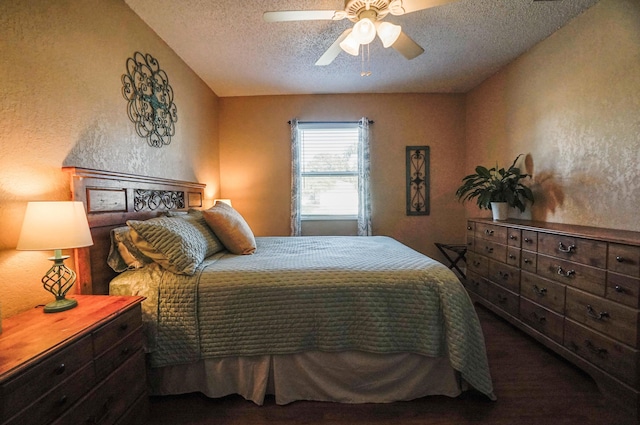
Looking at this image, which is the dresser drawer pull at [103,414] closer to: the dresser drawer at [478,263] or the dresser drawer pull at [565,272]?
the dresser drawer pull at [565,272]

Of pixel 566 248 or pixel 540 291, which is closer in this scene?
pixel 566 248

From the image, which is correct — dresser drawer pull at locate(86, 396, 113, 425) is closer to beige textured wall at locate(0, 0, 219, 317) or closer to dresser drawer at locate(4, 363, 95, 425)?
dresser drawer at locate(4, 363, 95, 425)

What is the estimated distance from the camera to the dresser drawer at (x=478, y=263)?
2.46m

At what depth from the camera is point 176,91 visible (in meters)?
2.50

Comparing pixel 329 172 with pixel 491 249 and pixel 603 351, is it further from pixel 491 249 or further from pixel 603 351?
pixel 603 351

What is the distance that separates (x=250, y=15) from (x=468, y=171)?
3146 millimetres

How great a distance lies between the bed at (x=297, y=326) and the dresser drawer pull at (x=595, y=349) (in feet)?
2.25

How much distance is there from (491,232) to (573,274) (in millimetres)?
788

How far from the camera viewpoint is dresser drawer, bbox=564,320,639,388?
4.33 feet

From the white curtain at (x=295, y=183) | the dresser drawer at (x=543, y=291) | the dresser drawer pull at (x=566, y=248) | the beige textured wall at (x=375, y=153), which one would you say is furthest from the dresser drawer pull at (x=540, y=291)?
the white curtain at (x=295, y=183)

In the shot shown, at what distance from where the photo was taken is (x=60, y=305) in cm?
114

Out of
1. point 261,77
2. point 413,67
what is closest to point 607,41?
point 413,67

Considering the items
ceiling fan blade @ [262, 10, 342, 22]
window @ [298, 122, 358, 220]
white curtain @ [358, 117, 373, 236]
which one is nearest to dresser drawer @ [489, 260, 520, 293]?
white curtain @ [358, 117, 373, 236]

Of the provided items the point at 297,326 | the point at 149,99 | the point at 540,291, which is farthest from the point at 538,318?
→ the point at 149,99
